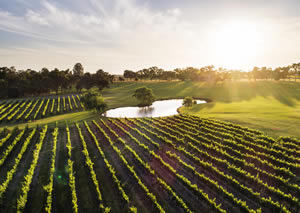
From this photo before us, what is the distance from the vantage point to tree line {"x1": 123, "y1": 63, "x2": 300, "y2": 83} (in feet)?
403

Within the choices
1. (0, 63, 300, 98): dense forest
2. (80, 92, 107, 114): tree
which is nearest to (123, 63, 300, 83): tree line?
(0, 63, 300, 98): dense forest

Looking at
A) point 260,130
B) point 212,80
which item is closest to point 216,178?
point 260,130

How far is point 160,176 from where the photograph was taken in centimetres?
1892

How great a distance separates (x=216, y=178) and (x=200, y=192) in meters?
4.14

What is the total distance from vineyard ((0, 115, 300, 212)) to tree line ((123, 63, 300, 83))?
4257 inches

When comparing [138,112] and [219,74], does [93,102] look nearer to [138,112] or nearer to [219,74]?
[138,112]

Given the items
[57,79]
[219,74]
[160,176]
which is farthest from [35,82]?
[219,74]

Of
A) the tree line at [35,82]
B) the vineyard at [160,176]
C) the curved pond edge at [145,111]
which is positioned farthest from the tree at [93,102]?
the tree line at [35,82]

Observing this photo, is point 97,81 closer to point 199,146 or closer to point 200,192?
point 199,146

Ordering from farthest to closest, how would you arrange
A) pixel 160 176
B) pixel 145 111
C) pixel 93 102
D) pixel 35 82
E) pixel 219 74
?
pixel 219 74, pixel 35 82, pixel 145 111, pixel 93 102, pixel 160 176

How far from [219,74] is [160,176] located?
427 ft

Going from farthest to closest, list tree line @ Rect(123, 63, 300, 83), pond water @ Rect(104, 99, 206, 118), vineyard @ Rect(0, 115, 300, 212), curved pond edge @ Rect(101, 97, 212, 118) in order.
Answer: tree line @ Rect(123, 63, 300, 83)
curved pond edge @ Rect(101, 97, 212, 118)
pond water @ Rect(104, 99, 206, 118)
vineyard @ Rect(0, 115, 300, 212)

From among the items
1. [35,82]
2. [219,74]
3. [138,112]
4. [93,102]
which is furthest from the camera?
[219,74]

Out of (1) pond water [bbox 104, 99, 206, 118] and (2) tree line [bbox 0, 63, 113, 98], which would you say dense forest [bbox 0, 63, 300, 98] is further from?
(1) pond water [bbox 104, 99, 206, 118]
